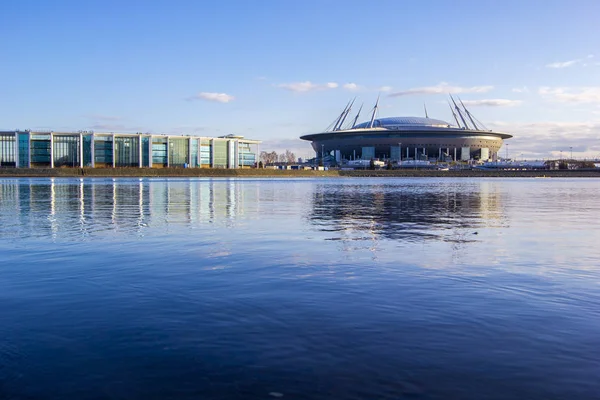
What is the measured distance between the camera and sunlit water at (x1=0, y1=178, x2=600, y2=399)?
5.43 m

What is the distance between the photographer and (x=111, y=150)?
471 ft

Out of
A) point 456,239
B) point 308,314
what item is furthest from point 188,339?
point 456,239

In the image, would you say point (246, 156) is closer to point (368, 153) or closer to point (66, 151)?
point (368, 153)

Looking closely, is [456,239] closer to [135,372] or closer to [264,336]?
[264,336]

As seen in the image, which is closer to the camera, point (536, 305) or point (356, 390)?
point (356, 390)

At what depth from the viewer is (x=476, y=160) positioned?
19438cm

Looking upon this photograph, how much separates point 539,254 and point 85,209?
21.1 metres

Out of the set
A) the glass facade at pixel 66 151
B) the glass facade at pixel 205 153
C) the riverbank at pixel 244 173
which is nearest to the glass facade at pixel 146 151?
the riverbank at pixel 244 173

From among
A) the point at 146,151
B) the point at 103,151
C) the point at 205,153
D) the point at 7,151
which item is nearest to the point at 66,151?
the point at 103,151

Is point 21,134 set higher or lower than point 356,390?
higher

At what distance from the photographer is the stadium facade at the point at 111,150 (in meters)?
136

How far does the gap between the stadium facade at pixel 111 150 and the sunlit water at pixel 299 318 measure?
434ft

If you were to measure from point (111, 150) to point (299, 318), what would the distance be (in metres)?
145

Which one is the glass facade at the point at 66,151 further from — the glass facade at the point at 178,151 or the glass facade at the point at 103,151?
the glass facade at the point at 178,151
